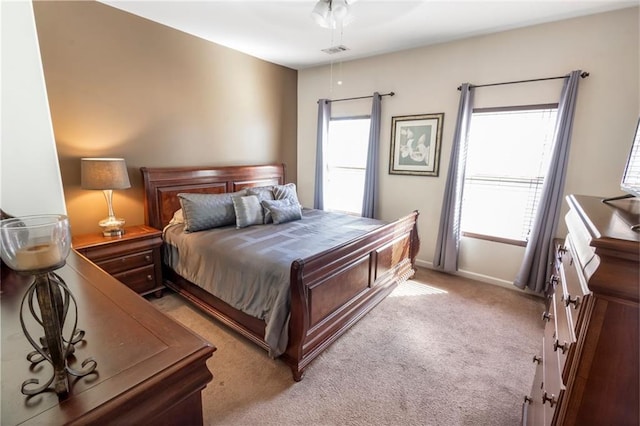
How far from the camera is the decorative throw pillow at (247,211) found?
3.11 metres

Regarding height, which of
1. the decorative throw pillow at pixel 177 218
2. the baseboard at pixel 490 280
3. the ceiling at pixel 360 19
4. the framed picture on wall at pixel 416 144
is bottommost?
the baseboard at pixel 490 280

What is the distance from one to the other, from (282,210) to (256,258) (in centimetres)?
114

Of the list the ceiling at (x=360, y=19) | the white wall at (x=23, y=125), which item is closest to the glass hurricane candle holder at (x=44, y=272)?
the white wall at (x=23, y=125)

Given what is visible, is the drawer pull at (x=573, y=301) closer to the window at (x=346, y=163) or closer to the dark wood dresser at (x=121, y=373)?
the dark wood dresser at (x=121, y=373)

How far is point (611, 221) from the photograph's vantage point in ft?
3.10

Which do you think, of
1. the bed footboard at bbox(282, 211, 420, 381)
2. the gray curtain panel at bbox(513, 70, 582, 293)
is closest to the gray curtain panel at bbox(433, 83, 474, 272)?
the bed footboard at bbox(282, 211, 420, 381)

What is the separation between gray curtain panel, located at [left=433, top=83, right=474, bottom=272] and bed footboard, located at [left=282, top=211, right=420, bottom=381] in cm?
58

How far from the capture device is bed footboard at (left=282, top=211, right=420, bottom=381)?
1.94m

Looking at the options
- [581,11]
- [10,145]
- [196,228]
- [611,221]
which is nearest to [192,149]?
[196,228]

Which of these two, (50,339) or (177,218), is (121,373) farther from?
(177,218)

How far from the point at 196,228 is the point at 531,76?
3639 millimetres

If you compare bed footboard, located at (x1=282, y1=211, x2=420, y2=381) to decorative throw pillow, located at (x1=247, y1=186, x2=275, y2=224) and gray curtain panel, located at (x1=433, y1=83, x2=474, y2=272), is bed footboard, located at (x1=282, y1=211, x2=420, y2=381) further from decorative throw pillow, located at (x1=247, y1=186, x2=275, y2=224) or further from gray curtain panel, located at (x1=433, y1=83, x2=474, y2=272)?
decorative throw pillow, located at (x1=247, y1=186, x2=275, y2=224)

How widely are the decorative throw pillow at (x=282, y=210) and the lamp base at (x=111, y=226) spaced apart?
1.38m

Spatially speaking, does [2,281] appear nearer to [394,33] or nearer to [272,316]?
[272,316]
